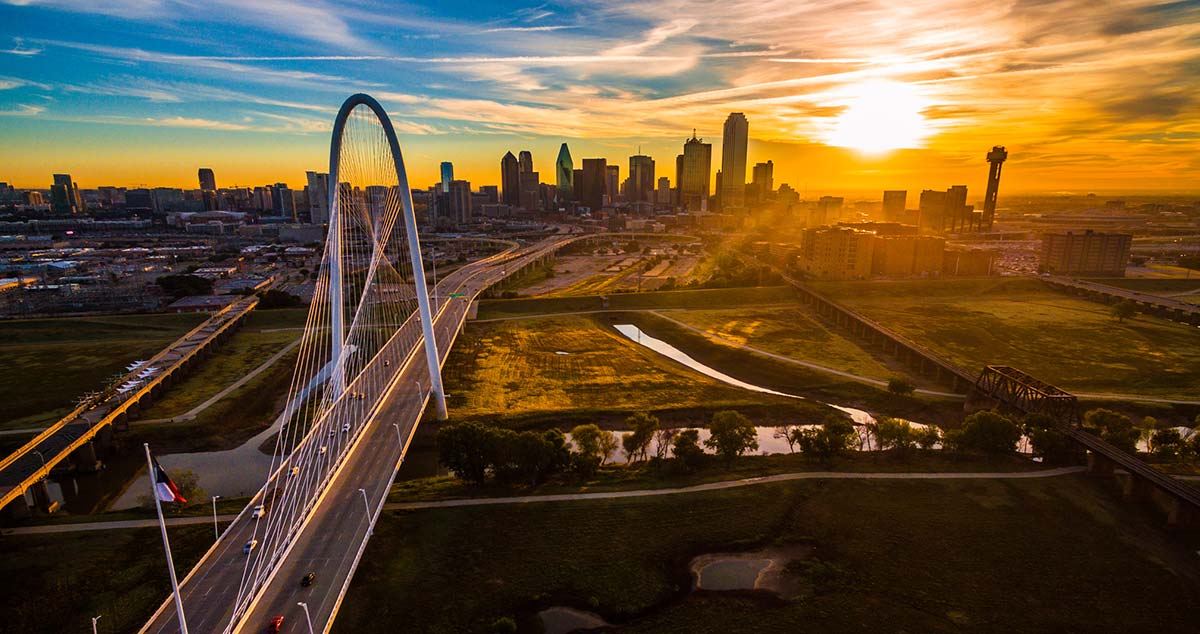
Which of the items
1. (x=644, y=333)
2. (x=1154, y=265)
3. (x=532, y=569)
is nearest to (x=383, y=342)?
(x=644, y=333)

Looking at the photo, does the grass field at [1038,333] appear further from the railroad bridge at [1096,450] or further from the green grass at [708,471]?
the green grass at [708,471]

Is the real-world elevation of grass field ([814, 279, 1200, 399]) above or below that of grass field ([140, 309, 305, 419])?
above

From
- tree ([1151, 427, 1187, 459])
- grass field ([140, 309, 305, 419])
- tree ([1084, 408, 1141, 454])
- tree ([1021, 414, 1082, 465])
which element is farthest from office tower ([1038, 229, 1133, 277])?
grass field ([140, 309, 305, 419])

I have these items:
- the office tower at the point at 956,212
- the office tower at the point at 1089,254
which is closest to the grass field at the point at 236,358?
the office tower at the point at 1089,254

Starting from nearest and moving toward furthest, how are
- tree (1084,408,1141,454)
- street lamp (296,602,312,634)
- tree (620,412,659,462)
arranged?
street lamp (296,602,312,634) < tree (1084,408,1141,454) < tree (620,412,659,462)

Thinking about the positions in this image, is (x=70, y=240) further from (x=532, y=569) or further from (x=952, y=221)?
(x=952, y=221)

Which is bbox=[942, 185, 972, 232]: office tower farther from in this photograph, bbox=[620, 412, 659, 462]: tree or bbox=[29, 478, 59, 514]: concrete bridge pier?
bbox=[29, 478, 59, 514]: concrete bridge pier

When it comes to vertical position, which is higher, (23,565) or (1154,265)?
(1154,265)
